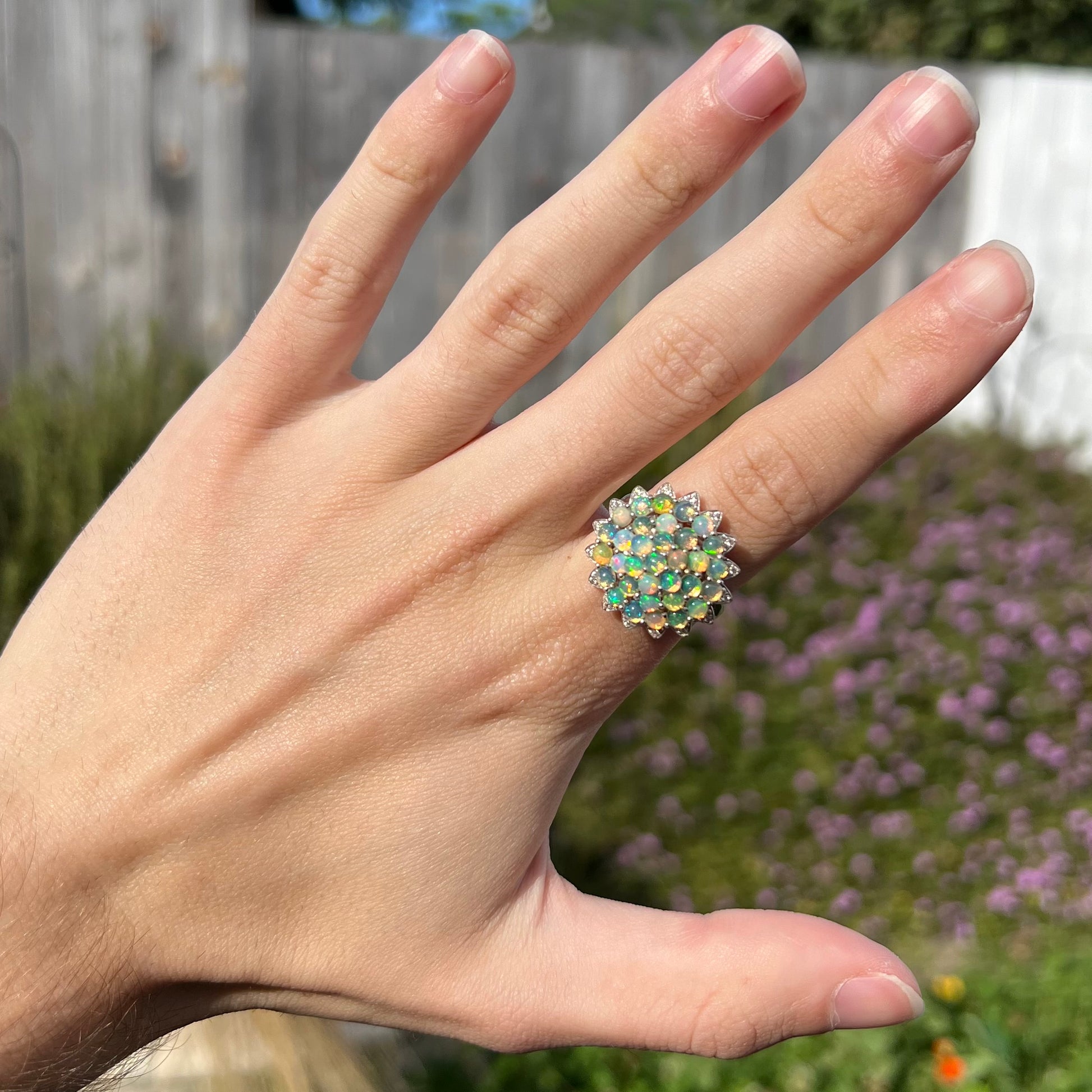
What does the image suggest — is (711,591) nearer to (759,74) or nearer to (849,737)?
(759,74)

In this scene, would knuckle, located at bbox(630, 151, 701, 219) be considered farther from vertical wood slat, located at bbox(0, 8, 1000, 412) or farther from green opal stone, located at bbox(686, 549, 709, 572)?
vertical wood slat, located at bbox(0, 8, 1000, 412)

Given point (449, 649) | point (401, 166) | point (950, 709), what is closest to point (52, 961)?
point (449, 649)

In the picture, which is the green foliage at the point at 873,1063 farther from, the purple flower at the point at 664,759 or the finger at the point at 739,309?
the finger at the point at 739,309

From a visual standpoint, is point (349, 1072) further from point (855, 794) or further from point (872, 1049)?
point (855, 794)

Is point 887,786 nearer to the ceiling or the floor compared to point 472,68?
nearer to the floor

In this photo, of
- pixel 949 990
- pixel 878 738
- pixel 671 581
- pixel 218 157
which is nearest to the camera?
pixel 671 581

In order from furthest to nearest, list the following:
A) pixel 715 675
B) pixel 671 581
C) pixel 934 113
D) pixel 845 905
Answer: pixel 715 675
pixel 845 905
pixel 671 581
pixel 934 113

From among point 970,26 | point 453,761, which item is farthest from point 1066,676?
point 970,26
